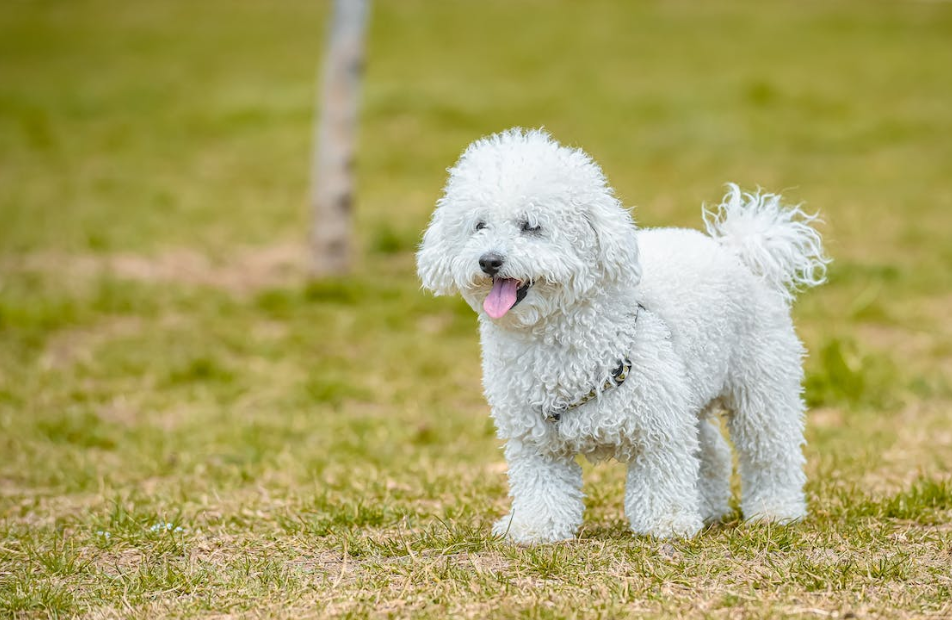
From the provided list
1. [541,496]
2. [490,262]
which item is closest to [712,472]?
[541,496]

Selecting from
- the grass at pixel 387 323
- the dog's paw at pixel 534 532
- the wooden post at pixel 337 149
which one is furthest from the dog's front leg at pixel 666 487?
the wooden post at pixel 337 149

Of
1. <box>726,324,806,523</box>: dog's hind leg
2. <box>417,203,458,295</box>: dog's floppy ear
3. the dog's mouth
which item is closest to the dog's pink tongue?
the dog's mouth

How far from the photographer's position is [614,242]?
3904mm

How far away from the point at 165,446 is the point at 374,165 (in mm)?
9149

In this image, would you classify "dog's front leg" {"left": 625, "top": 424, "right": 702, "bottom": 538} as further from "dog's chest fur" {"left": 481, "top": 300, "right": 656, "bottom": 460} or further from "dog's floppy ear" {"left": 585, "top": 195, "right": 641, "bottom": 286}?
"dog's floppy ear" {"left": 585, "top": 195, "right": 641, "bottom": 286}

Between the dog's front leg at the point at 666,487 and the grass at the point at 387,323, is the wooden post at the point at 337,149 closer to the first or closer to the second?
the grass at the point at 387,323

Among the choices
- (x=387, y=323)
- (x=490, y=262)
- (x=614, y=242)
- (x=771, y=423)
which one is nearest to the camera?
(x=490, y=262)

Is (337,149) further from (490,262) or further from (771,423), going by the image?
(490,262)

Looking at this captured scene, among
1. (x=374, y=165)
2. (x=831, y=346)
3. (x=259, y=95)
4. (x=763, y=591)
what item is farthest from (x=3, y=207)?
(x=763, y=591)

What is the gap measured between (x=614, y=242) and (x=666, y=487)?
882 mm

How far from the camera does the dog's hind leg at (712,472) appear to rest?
471cm

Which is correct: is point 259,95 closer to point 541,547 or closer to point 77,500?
point 77,500

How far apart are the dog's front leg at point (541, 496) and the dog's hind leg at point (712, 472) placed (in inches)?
26.9

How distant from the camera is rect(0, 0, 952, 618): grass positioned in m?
3.93
